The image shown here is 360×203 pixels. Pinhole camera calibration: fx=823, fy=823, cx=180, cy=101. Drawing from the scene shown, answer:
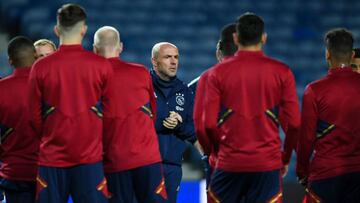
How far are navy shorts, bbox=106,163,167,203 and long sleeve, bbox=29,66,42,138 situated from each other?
2.36 ft

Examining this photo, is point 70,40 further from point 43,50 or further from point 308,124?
point 308,124

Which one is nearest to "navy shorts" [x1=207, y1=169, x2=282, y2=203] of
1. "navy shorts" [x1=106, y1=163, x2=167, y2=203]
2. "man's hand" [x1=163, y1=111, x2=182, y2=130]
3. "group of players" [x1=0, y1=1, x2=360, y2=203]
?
"group of players" [x1=0, y1=1, x2=360, y2=203]

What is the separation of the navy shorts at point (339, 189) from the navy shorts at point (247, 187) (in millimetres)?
473

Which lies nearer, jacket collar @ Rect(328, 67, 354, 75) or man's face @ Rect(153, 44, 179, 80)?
jacket collar @ Rect(328, 67, 354, 75)

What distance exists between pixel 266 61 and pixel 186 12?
7656 millimetres

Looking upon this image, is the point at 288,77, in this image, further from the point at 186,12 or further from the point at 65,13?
the point at 186,12

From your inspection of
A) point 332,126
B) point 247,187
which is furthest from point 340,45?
point 247,187

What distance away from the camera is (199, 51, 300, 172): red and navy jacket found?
4930mm

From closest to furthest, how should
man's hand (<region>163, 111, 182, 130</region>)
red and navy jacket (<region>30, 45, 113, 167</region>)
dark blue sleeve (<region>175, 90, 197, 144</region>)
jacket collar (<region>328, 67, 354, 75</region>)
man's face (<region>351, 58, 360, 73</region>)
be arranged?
red and navy jacket (<region>30, 45, 113, 167</region>) → jacket collar (<region>328, 67, 354, 75</region>) → man's face (<region>351, 58, 360, 73</region>) → man's hand (<region>163, 111, 182, 130</region>) → dark blue sleeve (<region>175, 90, 197, 144</region>)

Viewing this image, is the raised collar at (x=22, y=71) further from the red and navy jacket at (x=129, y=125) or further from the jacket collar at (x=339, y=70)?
the jacket collar at (x=339, y=70)

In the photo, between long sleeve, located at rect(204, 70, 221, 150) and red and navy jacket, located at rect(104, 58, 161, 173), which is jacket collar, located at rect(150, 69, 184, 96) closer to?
red and navy jacket, located at rect(104, 58, 161, 173)

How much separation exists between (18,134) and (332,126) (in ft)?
6.77

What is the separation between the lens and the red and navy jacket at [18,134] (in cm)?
546

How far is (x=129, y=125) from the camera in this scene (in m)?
5.47
